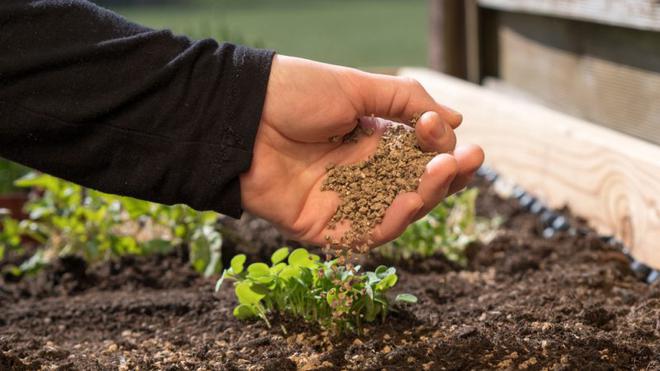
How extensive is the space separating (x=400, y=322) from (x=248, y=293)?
33 cm

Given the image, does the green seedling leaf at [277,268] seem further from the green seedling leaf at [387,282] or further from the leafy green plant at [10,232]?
the leafy green plant at [10,232]

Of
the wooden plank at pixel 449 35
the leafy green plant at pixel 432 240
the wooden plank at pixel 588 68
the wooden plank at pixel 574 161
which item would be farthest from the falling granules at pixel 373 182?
the wooden plank at pixel 449 35

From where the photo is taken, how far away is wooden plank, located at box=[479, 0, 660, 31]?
116 inches

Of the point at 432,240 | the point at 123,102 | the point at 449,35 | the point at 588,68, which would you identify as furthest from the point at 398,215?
the point at 449,35

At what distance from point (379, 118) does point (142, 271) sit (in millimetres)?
1081

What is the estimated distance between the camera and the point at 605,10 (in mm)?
3287

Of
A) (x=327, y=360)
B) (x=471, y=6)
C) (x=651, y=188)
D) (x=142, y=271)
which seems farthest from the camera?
(x=471, y=6)

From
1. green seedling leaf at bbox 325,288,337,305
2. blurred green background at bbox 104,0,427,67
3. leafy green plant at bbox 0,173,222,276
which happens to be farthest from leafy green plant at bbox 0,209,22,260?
blurred green background at bbox 104,0,427,67

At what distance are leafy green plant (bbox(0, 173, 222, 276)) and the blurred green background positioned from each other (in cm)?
496

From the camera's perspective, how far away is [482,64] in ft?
A: 16.9

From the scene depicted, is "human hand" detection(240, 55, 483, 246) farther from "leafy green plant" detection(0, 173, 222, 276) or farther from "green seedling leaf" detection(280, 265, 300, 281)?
"leafy green plant" detection(0, 173, 222, 276)

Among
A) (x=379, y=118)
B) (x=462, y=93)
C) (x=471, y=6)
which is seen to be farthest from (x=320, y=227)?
(x=471, y=6)

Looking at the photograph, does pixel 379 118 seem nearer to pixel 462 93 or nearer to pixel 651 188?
pixel 651 188

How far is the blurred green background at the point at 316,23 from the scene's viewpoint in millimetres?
10094
